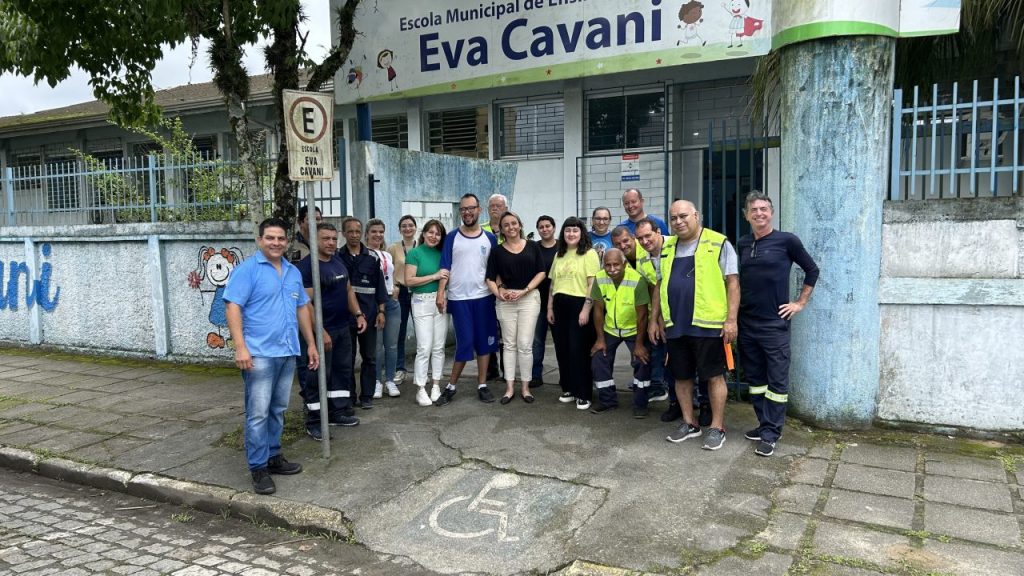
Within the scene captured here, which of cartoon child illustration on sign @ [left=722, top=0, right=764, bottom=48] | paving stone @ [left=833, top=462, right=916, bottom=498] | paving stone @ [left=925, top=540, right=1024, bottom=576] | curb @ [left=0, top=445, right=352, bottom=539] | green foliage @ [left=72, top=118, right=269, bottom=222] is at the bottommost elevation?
curb @ [left=0, top=445, right=352, bottom=539]

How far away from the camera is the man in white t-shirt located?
21.3ft

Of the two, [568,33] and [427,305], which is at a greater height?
[568,33]

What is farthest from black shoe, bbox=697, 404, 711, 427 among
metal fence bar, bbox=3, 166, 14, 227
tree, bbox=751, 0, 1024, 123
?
metal fence bar, bbox=3, 166, 14, 227

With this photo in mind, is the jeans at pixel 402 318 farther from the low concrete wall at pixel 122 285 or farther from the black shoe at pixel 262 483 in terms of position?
the black shoe at pixel 262 483

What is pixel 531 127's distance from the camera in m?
13.4

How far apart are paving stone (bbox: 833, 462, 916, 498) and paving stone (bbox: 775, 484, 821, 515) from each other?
0.72 feet

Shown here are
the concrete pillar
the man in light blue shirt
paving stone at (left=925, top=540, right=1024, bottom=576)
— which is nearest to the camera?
paving stone at (left=925, top=540, right=1024, bottom=576)

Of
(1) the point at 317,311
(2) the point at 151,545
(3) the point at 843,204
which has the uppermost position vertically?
(3) the point at 843,204

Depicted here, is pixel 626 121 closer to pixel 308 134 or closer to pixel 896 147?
pixel 896 147

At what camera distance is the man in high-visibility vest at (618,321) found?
5.86 metres

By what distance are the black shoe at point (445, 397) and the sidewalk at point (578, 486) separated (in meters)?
0.09

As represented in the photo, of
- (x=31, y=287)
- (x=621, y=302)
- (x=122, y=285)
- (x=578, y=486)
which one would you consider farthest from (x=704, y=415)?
(x=31, y=287)

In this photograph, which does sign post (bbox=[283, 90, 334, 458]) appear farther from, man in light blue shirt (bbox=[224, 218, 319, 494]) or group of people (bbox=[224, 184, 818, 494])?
man in light blue shirt (bbox=[224, 218, 319, 494])

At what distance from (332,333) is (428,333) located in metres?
1.07
